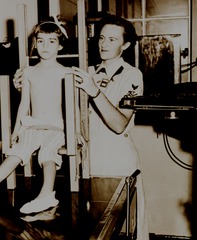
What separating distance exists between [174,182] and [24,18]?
1.41 m

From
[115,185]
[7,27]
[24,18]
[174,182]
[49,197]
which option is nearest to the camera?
[49,197]

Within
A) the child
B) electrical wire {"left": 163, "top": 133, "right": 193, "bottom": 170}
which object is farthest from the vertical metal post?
electrical wire {"left": 163, "top": 133, "right": 193, "bottom": 170}

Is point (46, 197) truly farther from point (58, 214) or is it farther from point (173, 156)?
point (173, 156)

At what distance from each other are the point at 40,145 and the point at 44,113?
0.31ft

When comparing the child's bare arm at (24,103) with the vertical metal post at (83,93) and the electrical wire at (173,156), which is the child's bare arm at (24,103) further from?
the electrical wire at (173,156)

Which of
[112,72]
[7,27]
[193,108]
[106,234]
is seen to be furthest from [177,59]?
[106,234]

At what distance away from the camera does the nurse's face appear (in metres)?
1.22

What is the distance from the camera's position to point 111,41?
48.5 inches

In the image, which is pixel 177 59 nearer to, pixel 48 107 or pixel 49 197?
pixel 48 107

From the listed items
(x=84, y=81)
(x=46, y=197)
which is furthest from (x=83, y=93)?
(x=46, y=197)

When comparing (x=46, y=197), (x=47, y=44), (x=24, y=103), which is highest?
(x=47, y=44)

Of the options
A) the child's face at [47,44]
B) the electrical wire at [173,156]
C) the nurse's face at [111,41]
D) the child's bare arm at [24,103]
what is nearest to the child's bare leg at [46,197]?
the child's bare arm at [24,103]

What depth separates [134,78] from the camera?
125 centimetres

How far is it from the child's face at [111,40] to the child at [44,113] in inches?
9.4
